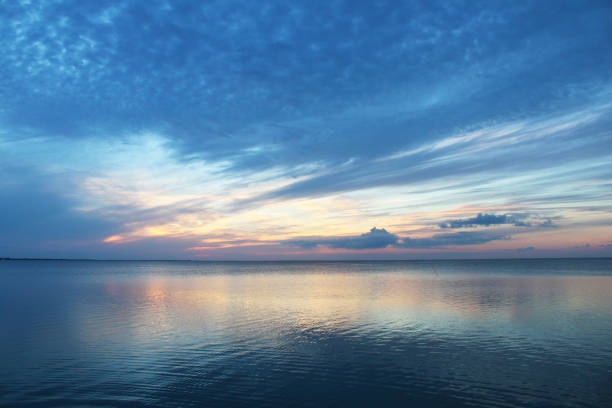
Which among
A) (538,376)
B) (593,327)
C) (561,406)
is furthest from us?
(593,327)

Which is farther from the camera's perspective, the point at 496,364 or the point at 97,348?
the point at 97,348

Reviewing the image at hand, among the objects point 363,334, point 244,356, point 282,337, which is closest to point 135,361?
point 244,356

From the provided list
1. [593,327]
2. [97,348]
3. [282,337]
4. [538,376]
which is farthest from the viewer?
[593,327]

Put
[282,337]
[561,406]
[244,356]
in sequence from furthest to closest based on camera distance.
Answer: [282,337]
[244,356]
[561,406]

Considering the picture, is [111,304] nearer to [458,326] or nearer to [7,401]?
[7,401]

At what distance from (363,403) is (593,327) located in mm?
21927

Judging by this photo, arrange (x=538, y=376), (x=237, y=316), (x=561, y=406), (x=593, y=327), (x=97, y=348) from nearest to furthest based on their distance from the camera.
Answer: (x=561, y=406), (x=538, y=376), (x=97, y=348), (x=593, y=327), (x=237, y=316)

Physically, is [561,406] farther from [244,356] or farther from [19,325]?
[19,325]

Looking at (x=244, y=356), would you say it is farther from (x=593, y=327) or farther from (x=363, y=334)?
(x=593, y=327)

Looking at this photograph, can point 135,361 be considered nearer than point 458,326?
Yes

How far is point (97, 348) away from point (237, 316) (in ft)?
41.1

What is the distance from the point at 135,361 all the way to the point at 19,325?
1472 cm

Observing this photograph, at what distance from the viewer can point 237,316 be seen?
31.8 m

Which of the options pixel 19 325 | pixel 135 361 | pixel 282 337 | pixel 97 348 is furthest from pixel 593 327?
pixel 19 325
